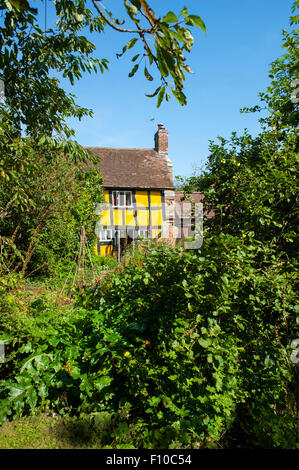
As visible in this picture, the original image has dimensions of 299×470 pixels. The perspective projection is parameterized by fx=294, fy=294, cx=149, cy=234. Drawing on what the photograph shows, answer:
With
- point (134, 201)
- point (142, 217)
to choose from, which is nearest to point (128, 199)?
point (134, 201)

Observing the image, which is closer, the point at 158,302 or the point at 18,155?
the point at 158,302

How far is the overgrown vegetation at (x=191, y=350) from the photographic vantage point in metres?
2.59

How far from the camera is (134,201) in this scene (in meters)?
17.2

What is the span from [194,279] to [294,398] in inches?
59.7

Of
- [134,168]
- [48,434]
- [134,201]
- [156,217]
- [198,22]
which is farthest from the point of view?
[134,168]

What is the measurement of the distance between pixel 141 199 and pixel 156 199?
939mm

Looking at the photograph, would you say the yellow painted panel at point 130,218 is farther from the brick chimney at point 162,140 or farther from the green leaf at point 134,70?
the green leaf at point 134,70

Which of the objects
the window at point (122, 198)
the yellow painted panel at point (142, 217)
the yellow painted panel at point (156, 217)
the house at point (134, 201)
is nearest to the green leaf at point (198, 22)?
the house at point (134, 201)

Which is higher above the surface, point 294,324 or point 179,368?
point 294,324

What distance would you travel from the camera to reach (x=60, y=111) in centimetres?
426

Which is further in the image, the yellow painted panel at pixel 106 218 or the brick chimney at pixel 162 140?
the brick chimney at pixel 162 140

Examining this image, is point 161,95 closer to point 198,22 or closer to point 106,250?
point 198,22
